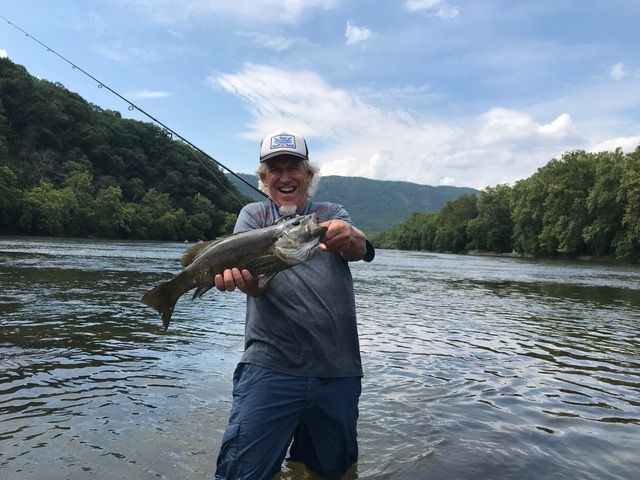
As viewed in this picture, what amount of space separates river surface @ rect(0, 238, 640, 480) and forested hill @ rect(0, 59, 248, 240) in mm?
72694

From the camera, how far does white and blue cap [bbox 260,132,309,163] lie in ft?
11.9

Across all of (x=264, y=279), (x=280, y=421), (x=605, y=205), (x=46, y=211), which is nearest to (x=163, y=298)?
(x=264, y=279)

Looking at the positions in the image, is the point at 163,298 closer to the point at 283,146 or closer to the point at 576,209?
the point at 283,146

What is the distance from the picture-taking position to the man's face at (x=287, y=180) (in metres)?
3.76

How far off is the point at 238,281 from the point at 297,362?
2.21ft

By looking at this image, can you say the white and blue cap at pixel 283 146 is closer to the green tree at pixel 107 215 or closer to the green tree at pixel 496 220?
the green tree at pixel 107 215

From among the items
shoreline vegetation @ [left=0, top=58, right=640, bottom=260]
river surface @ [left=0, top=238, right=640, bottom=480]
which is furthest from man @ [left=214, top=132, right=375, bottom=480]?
shoreline vegetation @ [left=0, top=58, right=640, bottom=260]

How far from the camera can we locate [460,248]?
145500 millimetres

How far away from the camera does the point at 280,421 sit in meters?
3.32

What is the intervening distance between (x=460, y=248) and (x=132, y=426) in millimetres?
145597

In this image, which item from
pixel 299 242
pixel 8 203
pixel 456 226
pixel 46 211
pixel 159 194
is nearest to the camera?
pixel 299 242

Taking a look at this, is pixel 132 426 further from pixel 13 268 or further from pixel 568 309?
pixel 13 268

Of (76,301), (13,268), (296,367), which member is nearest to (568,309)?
(76,301)

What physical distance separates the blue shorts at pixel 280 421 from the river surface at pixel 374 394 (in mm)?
838
